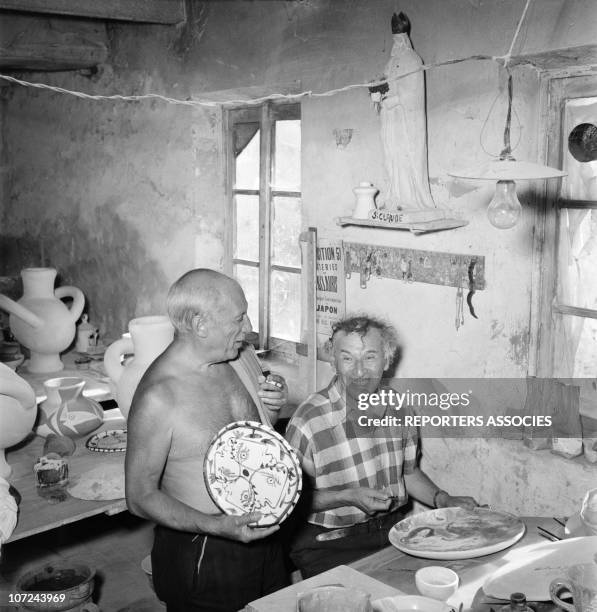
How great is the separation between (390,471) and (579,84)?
5.32 ft

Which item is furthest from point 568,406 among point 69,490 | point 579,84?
point 69,490

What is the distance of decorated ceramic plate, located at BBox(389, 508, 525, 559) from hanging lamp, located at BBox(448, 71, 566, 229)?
99 centimetres

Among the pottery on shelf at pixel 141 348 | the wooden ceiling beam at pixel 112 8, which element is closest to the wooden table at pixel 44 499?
the pottery on shelf at pixel 141 348

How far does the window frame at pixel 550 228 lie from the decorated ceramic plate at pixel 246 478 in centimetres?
131

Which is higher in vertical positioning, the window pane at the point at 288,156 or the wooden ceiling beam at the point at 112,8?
the wooden ceiling beam at the point at 112,8

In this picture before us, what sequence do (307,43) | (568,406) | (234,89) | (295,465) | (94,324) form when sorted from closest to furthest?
(295,465), (568,406), (307,43), (234,89), (94,324)

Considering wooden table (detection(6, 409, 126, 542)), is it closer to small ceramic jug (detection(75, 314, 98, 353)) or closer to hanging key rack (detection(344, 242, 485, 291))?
hanging key rack (detection(344, 242, 485, 291))

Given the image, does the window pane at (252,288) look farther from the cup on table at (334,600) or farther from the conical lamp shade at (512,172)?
the cup on table at (334,600)

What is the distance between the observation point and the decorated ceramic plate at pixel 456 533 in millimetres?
2252

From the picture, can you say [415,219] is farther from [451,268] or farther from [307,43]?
[307,43]

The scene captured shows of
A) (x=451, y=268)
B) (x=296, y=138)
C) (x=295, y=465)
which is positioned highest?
(x=296, y=138)

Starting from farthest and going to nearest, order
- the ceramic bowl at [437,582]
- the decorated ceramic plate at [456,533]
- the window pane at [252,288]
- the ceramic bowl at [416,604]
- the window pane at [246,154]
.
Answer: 1. the window pane at [252,288]
2. the window pane at [246,154]
3. the decorated ceramic plate at [456,533]
4. the ceramic bowl at [437,582]
5. the ceramic bowl at [416,604]

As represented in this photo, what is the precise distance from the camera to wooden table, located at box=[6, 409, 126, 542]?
111 inches

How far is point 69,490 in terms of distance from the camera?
306 centimetres
